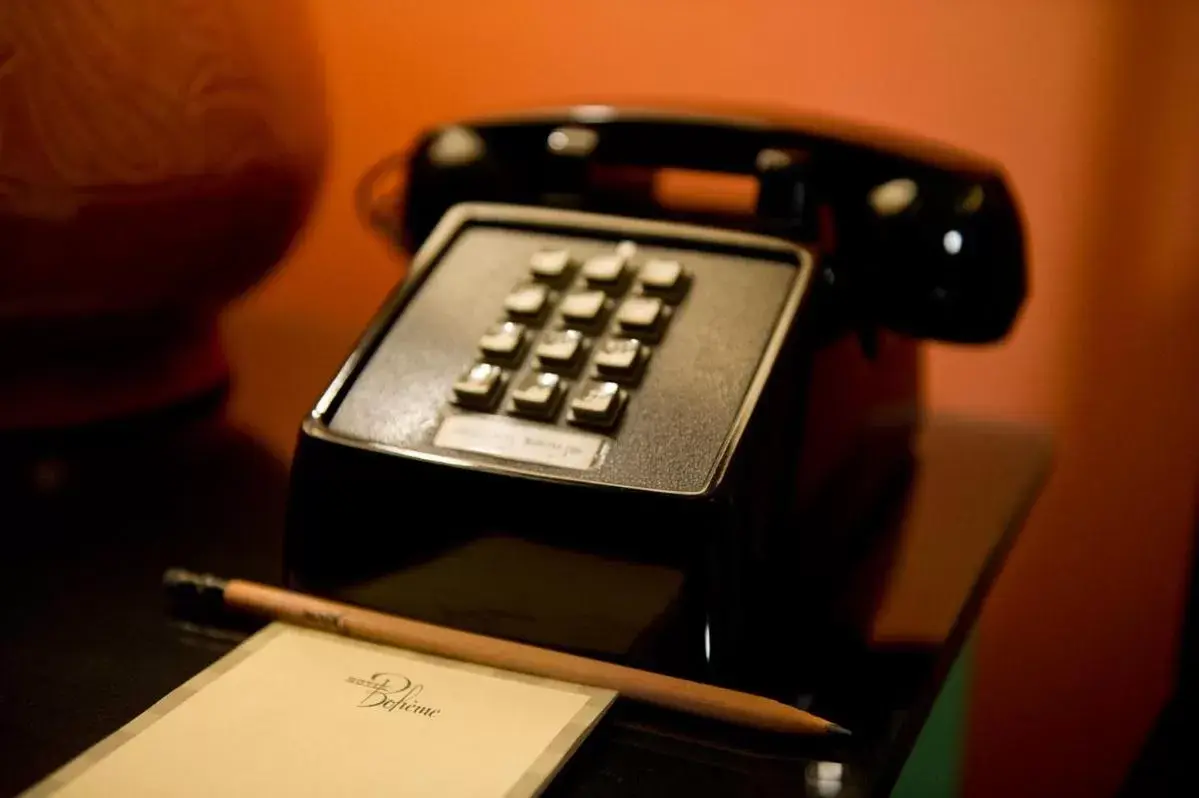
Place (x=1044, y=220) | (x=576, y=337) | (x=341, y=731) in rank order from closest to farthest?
1. (x=341, y=731)
2. (x=576, y=337)
3. (x=1044, y=220)

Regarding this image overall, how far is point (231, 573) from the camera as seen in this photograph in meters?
0.53

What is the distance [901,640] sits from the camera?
1.51 ft

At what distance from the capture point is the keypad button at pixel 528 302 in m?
0.51

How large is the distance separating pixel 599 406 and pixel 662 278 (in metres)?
0.08

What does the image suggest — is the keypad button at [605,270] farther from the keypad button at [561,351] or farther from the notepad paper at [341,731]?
the notepad paper at [341,731]

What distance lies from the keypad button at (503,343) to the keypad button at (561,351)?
1 cm

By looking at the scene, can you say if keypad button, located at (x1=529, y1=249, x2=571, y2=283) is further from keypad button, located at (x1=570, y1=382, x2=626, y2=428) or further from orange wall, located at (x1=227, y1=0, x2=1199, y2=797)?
orange wall, located at (x1=227, y1=0, x2=1199, y2=797)

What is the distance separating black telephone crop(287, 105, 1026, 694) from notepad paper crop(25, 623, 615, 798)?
4cm

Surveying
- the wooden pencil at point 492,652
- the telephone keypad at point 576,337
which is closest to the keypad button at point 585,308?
the telephone keypad at point 576,337

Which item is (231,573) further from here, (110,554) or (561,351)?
(561,351)

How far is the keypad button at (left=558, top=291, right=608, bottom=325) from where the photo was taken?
50 cm

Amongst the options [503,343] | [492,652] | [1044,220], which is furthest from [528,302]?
[1044,220]

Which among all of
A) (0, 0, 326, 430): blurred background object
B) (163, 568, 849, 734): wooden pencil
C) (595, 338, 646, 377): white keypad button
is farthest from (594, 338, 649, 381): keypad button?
(0, 0, 326, 430): blurred background object

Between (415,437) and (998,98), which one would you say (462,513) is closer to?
(415,437)
